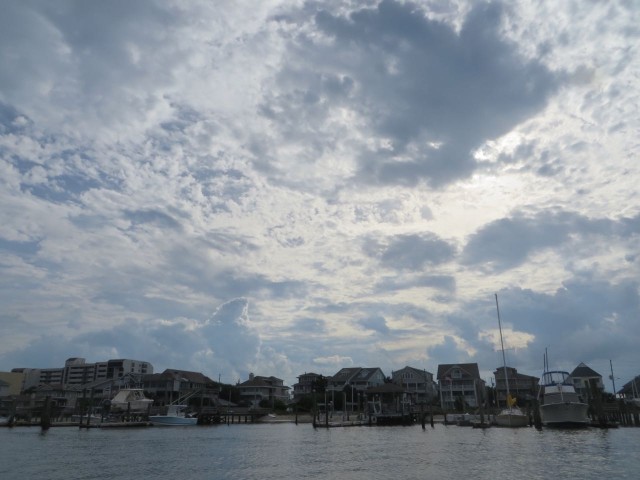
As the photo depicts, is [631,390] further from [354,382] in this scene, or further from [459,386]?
[354,382]

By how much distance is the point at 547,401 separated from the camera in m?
70.1

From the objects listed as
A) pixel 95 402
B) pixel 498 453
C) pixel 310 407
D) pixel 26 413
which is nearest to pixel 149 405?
pixel 26 413

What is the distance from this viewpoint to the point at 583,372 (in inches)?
5089

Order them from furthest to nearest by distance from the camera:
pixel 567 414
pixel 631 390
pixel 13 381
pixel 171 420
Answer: pixel 13 381, pixel 631 390, pixel 171 420, pixel 567 414

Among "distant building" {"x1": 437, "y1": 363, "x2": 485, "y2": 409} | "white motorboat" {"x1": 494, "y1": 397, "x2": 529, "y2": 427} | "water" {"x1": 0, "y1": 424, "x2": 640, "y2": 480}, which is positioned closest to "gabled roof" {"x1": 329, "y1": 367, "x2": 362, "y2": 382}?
"distant building" {"x1": 437, "y1": 363, "x2": 485, "y2": 409}

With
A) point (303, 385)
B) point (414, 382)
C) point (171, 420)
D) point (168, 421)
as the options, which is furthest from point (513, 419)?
point (303, 385)

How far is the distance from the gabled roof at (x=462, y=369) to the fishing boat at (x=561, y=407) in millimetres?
52435

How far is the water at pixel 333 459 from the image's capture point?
32750 mm

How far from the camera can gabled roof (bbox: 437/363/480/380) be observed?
411 ft

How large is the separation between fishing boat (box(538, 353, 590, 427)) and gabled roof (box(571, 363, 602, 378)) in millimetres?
63677

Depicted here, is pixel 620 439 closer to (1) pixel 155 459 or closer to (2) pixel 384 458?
(2) pixel 384 458

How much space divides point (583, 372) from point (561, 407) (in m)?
75.3

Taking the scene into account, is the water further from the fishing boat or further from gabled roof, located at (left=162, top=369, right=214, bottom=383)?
gabled roof, located at (left=162, top=369, right=214, bottom=383)

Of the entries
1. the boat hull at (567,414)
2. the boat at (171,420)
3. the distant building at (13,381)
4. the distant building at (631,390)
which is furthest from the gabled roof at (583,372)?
the distant building at (13,381)
